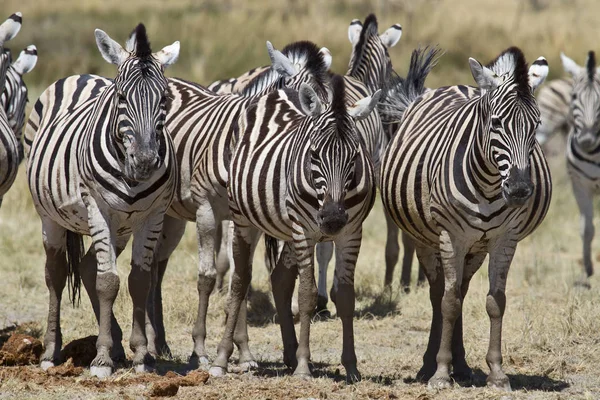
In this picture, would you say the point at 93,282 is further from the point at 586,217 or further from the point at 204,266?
the point at 586,217

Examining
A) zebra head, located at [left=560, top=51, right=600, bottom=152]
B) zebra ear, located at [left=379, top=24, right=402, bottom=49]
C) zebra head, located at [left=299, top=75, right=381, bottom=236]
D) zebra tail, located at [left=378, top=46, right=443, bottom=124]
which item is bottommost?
zebra head, located at [left=299, top=75, right=381, bottom=236]

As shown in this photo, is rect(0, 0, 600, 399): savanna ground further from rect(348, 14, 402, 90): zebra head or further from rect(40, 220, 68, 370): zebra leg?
rect(348, 14, 402, 90): zebra head

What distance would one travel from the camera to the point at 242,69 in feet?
64.7

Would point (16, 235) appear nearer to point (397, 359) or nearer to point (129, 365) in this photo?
point (129, 365)

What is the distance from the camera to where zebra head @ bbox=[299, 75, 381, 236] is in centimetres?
599

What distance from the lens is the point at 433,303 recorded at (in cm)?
709

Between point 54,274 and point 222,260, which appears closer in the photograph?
point 54,274

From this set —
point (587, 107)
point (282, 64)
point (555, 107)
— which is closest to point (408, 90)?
point (282, 64)

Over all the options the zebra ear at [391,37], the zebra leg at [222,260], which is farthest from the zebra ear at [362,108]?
the zebra ear at [391,37]

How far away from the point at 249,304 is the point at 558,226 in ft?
21.2

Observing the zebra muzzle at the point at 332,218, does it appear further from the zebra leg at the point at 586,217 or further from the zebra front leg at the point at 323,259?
the zebra leg at the point at 586,217

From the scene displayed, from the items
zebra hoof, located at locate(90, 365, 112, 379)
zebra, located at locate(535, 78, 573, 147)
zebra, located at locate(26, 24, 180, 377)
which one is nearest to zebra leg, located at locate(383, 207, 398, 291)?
A: zebra, located at locate(26, 24, 180, 377)

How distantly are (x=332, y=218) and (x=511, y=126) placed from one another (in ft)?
4.28

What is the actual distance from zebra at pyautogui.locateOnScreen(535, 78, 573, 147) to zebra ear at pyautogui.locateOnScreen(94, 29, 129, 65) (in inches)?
367
